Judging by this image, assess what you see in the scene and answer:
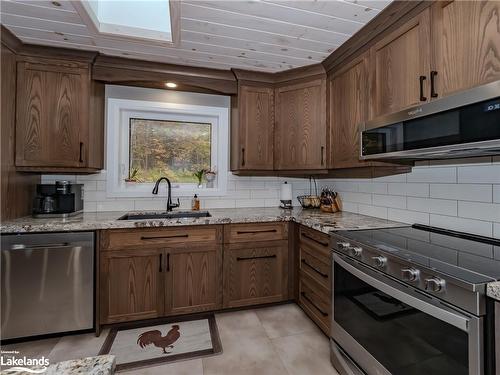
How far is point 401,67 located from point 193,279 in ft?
7.22

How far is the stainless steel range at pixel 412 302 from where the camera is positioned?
0.93 m

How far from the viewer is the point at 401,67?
1653 millimetres

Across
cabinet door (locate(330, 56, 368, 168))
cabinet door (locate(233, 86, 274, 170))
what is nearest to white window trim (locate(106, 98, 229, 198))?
cabinet door (locate(233, 86, 274, 170))

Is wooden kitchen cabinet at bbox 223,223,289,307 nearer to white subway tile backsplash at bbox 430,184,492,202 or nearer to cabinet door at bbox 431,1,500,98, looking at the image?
white subway tile backsplash at bbox 430,184,492,202

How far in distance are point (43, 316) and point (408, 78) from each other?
2975mm

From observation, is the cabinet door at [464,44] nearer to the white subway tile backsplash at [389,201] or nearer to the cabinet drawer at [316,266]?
the white subway tile backsplash at [389,201]

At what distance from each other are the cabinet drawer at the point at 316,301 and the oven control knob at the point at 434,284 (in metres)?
0.89

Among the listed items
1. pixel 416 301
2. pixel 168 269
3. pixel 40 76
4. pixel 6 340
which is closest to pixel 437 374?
pixel 416 301

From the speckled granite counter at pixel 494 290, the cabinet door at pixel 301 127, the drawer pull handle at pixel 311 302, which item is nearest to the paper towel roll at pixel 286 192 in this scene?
the cabinet door at pixel 301 127

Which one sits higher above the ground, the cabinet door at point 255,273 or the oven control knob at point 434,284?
the oven control knob at point 434,284

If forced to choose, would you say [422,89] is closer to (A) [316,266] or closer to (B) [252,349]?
(A) [316,266]

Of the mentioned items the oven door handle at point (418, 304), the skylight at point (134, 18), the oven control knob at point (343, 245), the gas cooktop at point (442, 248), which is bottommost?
the oven door handle at point (418, 304)

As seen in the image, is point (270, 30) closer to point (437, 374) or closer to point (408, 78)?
Result: point (408, 78)

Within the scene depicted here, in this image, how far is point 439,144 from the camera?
4.14ft
